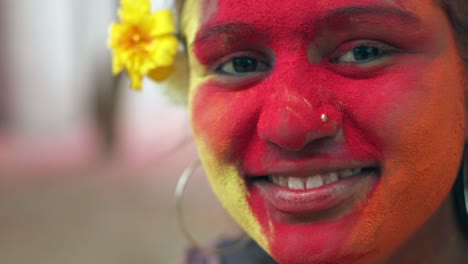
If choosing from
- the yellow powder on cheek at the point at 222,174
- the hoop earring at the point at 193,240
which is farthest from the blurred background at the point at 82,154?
the yellow powder on cheek at the point at 222,174

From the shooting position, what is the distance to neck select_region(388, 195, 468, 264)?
1077 millimetres

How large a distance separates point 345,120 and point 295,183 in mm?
134

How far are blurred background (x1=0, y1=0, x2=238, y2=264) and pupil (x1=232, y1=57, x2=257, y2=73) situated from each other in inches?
19.2

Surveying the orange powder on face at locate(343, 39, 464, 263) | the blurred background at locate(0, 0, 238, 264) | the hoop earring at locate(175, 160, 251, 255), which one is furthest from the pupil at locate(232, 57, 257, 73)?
the blurred background at locate(0, 0, 238, 264)

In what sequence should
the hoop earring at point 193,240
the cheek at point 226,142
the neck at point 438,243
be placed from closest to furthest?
the cheek at point 226,142 → the neck at point 438,243 → the hoop earring at point 193,240

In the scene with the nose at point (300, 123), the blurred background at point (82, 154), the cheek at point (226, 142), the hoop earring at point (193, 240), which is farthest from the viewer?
the blurred background at point (82, 154)

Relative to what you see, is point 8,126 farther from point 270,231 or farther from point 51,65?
point 270,231

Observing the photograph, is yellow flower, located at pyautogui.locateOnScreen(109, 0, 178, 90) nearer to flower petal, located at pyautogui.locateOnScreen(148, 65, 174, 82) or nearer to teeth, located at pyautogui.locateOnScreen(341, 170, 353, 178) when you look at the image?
flower petal, located at pyautogui.locateOnScreen(148, 65, 174, 82)

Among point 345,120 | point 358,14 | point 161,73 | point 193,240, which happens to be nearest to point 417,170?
point 345,120

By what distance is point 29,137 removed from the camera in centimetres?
588

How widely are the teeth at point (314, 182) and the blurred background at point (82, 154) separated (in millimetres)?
591

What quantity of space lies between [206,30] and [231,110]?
15 centimetres

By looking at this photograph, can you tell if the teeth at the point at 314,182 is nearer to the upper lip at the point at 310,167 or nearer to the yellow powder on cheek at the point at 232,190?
the upper lip at the point at 310,167

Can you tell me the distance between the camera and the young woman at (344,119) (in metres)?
0.89
